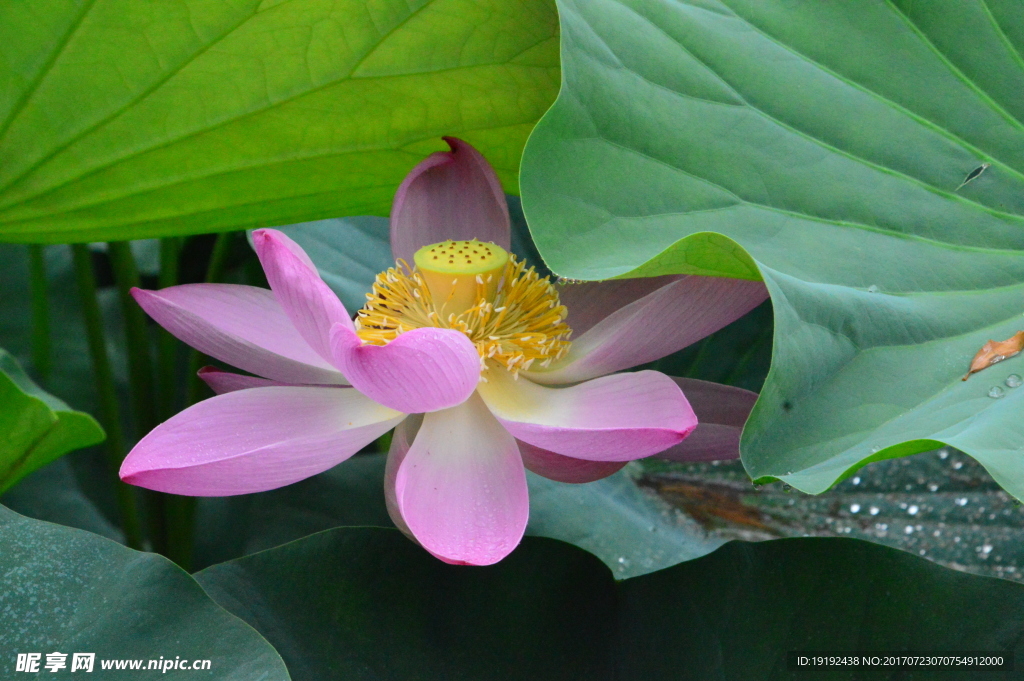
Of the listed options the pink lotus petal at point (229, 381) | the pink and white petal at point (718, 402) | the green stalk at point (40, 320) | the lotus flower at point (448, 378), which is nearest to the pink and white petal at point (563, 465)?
the lotus flower at point (448, 378)

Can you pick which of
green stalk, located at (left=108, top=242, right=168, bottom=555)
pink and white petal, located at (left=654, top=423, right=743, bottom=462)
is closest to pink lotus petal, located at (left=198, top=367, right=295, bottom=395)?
pink and white petal, located at (left=654, top=423, right=743, bottom=462)

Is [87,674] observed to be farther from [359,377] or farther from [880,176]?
[880,176]

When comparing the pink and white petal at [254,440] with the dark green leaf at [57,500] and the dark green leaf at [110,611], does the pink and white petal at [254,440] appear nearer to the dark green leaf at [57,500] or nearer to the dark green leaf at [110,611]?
the dark green leaf at [110,611]

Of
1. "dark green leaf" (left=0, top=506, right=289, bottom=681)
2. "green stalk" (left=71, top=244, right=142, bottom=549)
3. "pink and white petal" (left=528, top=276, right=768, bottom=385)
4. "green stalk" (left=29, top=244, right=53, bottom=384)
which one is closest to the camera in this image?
"dark green leaf" (left=0, top=506, right=289, bottom=681)

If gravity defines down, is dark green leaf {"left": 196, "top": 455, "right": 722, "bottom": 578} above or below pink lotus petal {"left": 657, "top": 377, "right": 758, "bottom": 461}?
below

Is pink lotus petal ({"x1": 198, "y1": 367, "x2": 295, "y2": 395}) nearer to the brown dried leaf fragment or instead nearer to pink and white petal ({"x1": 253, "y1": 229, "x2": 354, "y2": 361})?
pink and white petal ({"x1": 253, "y1": 229, "x2": 354, "y2": 361})

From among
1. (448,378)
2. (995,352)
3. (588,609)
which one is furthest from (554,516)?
(995,352)

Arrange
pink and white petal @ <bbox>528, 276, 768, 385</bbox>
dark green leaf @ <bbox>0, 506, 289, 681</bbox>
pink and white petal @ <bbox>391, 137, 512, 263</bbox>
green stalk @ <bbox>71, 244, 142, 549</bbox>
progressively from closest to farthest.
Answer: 1. dark green leaf @ <bbox>0, 506, 289, 681</bbox>
2. pink and white petal @ <bbox>528, 276, 768, 385</bbox>
3. pink and white petal @ <bbox>391, 137, 512, 263</bbox>
4. green stalk @ <bbox>71, 244, 142, 549</bbox>

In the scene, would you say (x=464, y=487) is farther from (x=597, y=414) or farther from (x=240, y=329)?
(x=240, y=329)
